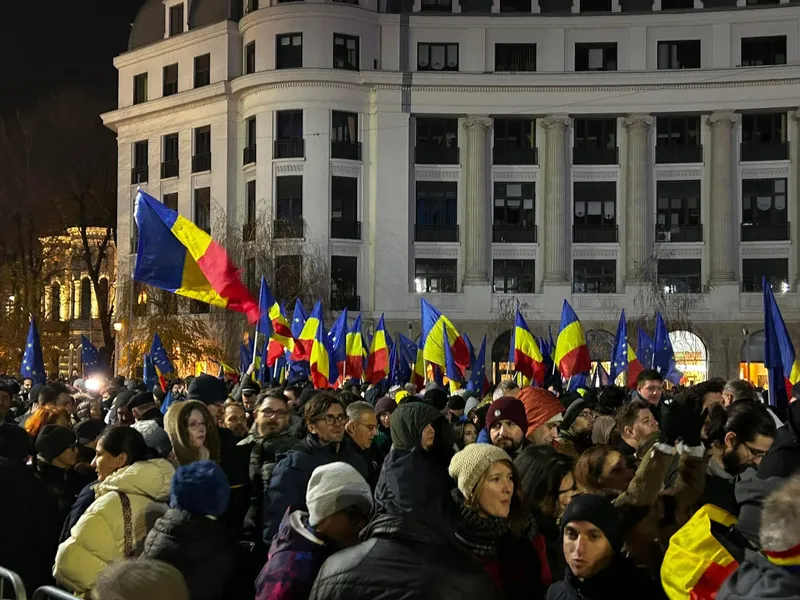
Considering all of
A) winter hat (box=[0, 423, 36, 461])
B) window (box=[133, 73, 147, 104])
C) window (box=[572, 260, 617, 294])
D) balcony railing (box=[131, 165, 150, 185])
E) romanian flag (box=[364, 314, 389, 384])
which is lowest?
romanian flag (box=[364, 314, 389, 384])

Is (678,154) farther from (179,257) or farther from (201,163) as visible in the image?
(179,257)

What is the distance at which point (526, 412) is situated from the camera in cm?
917

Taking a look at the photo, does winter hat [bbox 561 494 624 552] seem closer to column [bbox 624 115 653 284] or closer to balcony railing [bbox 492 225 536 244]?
column [bbox 624 115 653 284]

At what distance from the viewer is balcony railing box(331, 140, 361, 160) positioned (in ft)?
174

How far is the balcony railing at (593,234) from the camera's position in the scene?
5372 cm

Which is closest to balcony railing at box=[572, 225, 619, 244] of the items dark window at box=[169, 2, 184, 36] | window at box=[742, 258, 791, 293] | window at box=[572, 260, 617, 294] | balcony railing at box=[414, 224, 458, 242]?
window at box=[572, 260, 617, 294]

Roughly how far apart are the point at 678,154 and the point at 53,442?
160 feet

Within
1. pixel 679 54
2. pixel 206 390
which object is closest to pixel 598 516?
pixel 206 390

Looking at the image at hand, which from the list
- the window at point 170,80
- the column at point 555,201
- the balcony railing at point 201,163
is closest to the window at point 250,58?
the balcony railing at point 201,163

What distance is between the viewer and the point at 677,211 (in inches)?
2117

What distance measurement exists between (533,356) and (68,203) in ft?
139

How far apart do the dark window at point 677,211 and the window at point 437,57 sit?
11031 millimetres

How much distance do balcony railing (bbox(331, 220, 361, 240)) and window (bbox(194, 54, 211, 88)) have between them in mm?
10142

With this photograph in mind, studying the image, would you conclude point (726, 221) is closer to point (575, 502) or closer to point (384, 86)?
point (384, 86)
